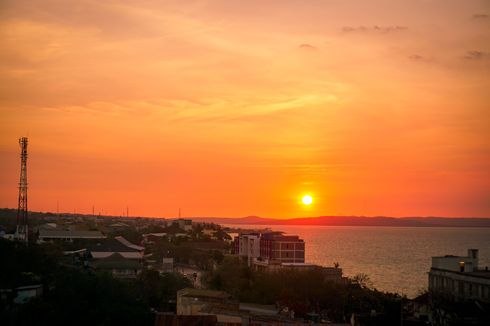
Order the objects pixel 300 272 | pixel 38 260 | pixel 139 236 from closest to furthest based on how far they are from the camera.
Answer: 1. pixel 38 260
2. pixel 300 272
3. pixel 139 236

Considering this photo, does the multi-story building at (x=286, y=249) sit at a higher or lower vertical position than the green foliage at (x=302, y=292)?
higher

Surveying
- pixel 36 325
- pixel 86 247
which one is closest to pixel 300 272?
pixel 36 325

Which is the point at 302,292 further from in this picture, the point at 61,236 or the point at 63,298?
the point at 61,236

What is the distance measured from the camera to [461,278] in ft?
106

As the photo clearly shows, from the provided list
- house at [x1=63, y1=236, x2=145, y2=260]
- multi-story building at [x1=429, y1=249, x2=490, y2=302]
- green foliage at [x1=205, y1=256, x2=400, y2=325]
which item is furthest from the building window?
house at [x1=63, y1=236, x2=145, y2=260]

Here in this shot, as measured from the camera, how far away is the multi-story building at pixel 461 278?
3044cm

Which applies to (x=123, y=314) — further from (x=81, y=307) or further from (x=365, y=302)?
(x=365, y=302)

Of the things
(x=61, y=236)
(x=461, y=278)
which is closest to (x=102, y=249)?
(x=61, y=236)

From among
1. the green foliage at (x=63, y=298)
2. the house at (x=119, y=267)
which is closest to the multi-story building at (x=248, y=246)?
the house at (x=119, y=267)

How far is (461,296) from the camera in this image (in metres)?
31.5

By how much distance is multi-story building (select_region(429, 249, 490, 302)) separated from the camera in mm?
30438

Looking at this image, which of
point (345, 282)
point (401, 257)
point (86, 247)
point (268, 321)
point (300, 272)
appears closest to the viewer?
point (268, 321)

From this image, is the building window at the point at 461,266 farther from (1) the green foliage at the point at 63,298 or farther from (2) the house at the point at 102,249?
(2) the house at the point at 102,249

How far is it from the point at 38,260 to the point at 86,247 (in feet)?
107
